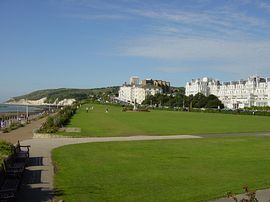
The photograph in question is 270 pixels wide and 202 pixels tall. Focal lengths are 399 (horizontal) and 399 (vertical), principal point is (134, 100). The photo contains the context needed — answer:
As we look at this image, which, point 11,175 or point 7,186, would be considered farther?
point 11,175

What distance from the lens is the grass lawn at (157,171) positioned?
1289cm

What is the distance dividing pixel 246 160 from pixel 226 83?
183 metres

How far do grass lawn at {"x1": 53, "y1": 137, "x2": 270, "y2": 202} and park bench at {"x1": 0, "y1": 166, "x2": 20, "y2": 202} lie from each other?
1453 millimetres

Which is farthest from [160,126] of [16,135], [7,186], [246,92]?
[246,92]

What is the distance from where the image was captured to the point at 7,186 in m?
12.0

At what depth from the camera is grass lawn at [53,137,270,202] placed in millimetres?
12891

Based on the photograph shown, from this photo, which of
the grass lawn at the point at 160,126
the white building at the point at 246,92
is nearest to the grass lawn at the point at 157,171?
the grass lawn at the point at 160,126

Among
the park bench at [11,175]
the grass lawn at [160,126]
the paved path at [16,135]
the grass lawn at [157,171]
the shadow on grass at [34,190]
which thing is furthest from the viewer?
the grass lawn at [160,126]

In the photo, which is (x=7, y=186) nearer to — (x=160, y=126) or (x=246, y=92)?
(x=160, y=126)

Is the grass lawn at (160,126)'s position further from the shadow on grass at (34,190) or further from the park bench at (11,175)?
the shadow on grass at (34,190)

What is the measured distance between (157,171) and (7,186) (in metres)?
6.67

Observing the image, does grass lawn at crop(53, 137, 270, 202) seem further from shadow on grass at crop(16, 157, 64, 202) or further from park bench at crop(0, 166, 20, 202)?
park bench at crop(0, 166, 20, 202)

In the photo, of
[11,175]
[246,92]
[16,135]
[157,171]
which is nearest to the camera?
[11,175]

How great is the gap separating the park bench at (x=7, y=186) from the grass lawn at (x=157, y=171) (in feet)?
4.77
